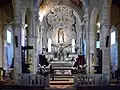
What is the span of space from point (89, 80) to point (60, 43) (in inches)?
811

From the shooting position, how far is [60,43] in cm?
3928

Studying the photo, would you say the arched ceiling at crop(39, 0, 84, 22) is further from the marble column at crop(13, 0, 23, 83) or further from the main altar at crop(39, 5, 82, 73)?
the marble column at crop(13, 0, 23, 83)

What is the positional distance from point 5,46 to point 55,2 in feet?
31.1

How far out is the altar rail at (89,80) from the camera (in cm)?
1867

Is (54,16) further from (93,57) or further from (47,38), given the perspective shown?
(93,57)

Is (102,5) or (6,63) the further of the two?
(6,63)

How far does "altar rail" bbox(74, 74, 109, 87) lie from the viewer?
61.3 feet

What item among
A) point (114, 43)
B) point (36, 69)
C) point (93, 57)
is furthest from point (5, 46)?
point (114, 43)

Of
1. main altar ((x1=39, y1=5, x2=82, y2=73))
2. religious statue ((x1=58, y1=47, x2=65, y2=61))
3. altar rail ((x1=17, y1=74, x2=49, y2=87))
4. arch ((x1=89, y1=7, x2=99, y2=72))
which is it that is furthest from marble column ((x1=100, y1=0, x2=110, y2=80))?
main altar ((x1=39, y1=5, x2=82, y2=73))

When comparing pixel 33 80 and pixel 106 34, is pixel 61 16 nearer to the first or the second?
pixel 106 34

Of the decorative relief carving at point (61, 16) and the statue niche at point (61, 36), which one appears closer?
the decorative relief carving at point (61, 16)

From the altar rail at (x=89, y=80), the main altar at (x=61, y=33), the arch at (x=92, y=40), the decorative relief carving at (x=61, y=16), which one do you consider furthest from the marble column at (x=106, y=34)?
the decorative relief carving at (x=61, y=16)

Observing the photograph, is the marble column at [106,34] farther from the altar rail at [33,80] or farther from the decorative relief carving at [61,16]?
the decorative relief carving at [61,16]

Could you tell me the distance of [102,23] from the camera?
774 inches
